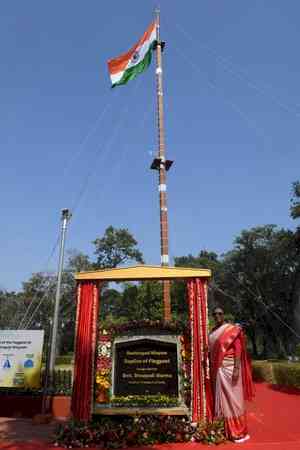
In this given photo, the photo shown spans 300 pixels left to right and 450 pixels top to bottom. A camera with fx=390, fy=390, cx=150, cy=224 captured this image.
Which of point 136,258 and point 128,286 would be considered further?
point 136,258

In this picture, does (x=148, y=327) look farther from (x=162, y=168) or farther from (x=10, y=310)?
(x=10, y=310)

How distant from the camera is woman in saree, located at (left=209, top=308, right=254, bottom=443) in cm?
652

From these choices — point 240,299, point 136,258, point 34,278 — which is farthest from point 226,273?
point 34,278

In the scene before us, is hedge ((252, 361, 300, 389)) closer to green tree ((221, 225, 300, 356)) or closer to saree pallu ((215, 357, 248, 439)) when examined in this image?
saree pallu ((215, 357, 248, 439))

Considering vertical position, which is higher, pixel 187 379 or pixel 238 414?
pixel 187 379

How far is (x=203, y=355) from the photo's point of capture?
695cm

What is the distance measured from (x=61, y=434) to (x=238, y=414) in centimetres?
295

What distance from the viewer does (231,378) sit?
6.71 metres

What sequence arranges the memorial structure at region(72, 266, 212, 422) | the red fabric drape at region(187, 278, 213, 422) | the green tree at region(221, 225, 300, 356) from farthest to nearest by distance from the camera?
1. the green tree at region(221, 225, 300, 356)
2. the memorial structure at region(72, 266, 212, 422)
3. the red fabric drape at region(187, 278, 213, 422)

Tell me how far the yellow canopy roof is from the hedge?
10.1 metres

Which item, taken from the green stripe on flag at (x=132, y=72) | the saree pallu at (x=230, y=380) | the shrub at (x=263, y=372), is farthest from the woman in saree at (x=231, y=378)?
the shrub at (x=263, y=372)

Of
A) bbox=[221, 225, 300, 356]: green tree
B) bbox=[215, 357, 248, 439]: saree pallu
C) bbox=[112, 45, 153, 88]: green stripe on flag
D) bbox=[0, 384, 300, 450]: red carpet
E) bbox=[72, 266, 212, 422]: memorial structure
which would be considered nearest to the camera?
bbox=[0, 384, 300, 450]: red carpet

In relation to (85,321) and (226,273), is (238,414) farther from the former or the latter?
(226,273)

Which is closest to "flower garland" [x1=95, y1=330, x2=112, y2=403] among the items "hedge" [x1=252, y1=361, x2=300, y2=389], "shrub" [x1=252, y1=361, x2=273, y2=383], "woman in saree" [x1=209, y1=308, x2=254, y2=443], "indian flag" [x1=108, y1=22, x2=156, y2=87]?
"woman in saree" [x1=209, y1=308, x2=254, y2=443]
